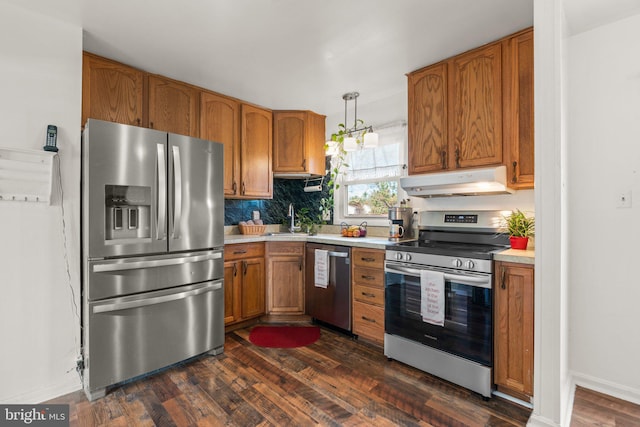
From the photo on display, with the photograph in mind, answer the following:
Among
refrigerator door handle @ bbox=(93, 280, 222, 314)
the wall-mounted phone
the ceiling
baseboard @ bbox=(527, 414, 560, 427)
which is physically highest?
the ceiling

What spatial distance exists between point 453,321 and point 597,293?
969 millimetres

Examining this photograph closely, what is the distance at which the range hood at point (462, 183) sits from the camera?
2.10 m

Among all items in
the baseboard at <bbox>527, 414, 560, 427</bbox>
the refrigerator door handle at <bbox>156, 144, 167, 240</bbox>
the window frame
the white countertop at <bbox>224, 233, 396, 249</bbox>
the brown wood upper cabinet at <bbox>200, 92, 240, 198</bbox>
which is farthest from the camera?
the window frame

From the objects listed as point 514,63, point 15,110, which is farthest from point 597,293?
point 15,110

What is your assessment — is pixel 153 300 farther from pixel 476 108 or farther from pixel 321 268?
pixel 476 108

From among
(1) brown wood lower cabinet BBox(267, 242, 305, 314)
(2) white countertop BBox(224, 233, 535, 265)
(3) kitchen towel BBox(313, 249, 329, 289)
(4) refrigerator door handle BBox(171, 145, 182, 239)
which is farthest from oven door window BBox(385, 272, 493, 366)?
(4) refrigerator door handle BBox(171, 145, 182, 239)

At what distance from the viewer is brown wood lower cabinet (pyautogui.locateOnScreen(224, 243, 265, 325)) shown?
2.91 m

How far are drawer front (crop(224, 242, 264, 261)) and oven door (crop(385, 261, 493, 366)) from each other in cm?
137

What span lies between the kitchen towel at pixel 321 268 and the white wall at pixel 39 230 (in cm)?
186

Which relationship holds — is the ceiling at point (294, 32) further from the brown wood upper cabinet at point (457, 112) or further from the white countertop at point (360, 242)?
the white countertop at point (360, 242)

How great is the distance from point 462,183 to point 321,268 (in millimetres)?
1472

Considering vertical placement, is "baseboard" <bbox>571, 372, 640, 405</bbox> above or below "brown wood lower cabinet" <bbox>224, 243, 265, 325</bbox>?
below

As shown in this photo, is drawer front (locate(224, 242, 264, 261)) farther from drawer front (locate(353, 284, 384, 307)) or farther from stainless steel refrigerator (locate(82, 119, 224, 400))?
drawer front (locate(353, 284, 384, 307))

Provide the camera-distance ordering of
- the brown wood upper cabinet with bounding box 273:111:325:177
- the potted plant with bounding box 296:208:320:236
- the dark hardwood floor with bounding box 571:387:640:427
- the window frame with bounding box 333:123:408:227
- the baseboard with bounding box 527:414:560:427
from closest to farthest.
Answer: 1. the baseboard with bounding box 527:414:560:427
2. the dark hardwood floor with bounding box 571:387:640:427
3. the window frame with bounding box 333:123:408:227
4. the brown wood upper cabinet with bounding box 273:111:325:177
5. the potted plant with bounding box 296:208:320:236
